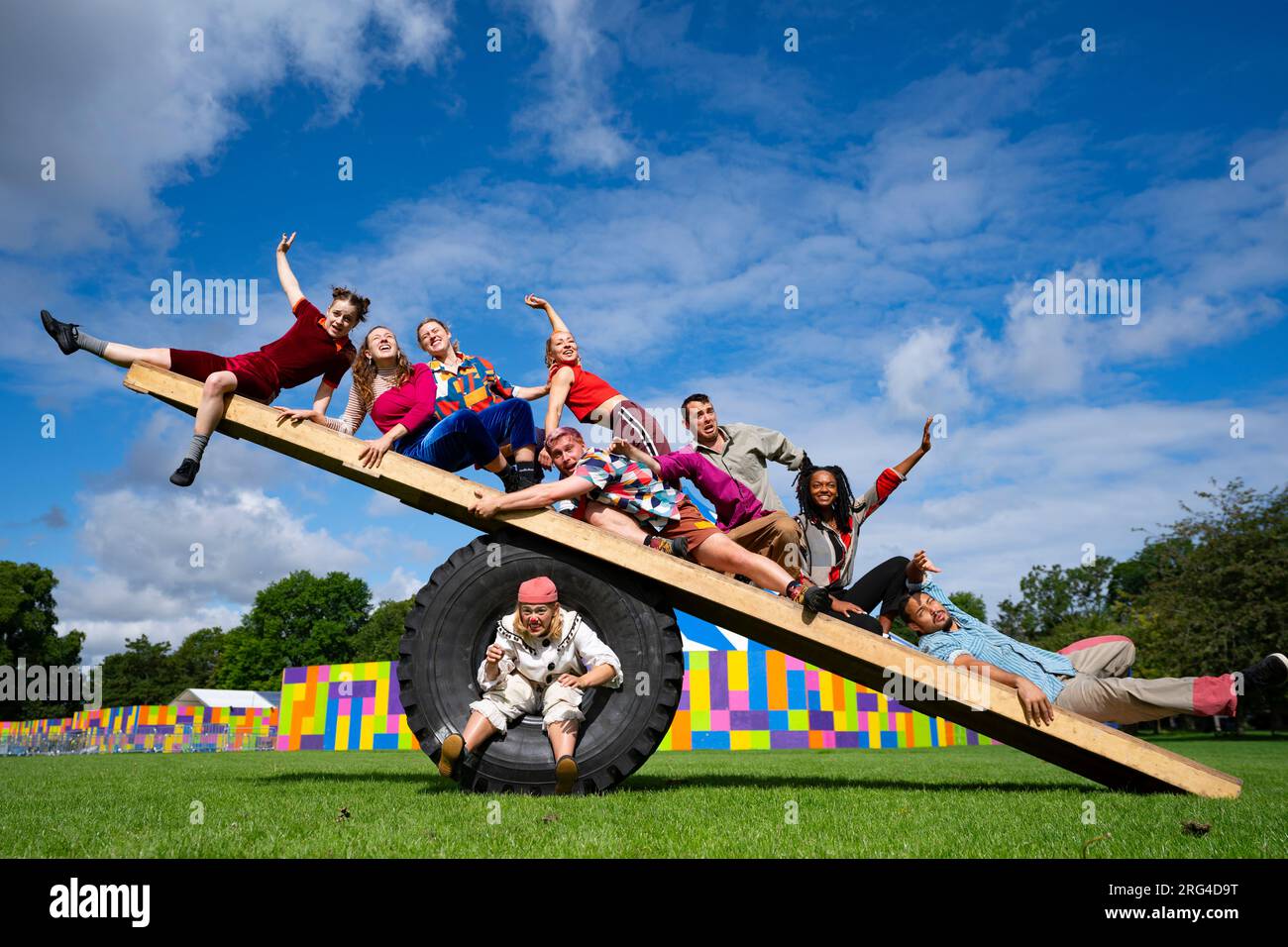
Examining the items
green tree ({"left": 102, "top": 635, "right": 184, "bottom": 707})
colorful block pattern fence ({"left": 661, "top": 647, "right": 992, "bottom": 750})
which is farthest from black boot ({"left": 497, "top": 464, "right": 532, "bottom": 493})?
green tree ({"left": 102, "top": 635, "right": 184, "bottom": 707})

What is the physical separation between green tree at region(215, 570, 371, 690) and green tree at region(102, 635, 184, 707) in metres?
18.7

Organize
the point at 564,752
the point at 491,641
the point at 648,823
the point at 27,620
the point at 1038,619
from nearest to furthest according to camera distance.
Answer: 1. the point at 648,823
2. the point at 564,752
3. the point at 491,641
4. the point at 27,620
5. the point at 1038,619

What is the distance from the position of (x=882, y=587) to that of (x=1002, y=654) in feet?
2.98

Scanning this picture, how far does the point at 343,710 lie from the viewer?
82.8ft

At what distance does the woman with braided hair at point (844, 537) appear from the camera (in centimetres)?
606

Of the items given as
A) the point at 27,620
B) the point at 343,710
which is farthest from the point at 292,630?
the point at 343,710

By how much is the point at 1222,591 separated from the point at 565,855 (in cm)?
3135

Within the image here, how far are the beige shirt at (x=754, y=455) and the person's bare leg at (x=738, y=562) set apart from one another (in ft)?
3.31

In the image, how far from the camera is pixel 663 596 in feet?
18.4

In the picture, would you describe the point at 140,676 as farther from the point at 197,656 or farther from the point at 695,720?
the point at 695,720

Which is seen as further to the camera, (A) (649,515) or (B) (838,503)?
(B) (838,503)

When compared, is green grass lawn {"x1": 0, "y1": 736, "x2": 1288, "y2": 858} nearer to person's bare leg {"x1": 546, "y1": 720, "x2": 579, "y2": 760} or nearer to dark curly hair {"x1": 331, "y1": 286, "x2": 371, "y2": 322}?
person's bare leg {"x1": 546, "y1": 720, "x2": 579, "y2": 760}

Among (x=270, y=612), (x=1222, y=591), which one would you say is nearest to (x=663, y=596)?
(x=1222, y=591)

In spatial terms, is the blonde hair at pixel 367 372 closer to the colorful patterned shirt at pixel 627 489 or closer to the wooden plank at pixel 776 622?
the wooden plank at pixel 776 622
